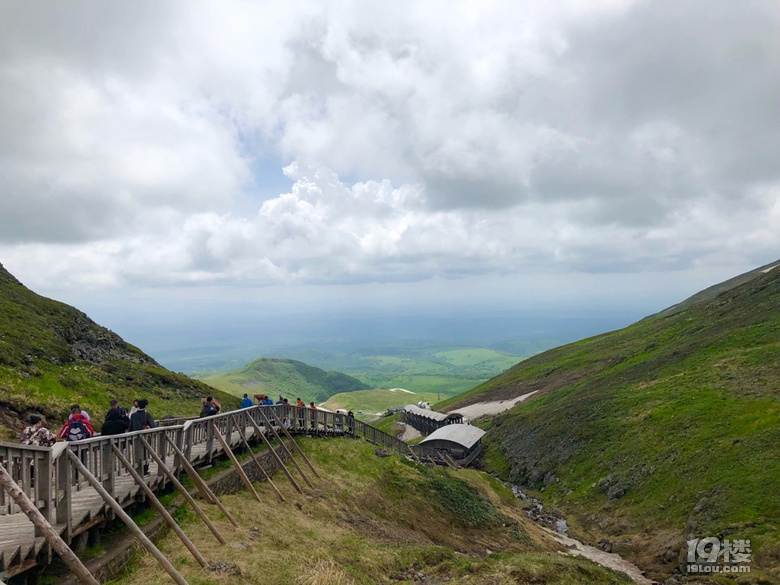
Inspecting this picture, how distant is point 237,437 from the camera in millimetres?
22094

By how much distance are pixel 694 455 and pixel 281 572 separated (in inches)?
1210

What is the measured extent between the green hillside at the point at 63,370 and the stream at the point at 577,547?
2655cm

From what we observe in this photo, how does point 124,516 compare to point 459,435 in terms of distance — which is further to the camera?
point 459,435

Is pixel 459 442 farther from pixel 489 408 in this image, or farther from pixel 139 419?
A: pixel 139 419

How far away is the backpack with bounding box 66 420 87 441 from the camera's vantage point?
1344cm

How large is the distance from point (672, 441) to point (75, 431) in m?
37.4

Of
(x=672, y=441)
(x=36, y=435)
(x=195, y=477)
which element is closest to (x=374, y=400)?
(x=672, y=441)

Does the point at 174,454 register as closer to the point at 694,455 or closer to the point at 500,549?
the point at 500,549

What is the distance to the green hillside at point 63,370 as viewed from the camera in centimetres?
2597

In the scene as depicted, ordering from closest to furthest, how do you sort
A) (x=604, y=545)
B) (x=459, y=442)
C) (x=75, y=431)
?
1. (x=75, y=431)
2. (x=604, y=545)
3. (x=459, y=442)

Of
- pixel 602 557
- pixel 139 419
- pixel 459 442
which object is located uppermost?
pixel 139 419

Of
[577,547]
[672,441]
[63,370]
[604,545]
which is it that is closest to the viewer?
[577,547]

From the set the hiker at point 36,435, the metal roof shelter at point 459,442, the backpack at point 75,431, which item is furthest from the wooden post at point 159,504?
the metal roof shelter at point 459,442

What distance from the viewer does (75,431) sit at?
13523 millimetres
